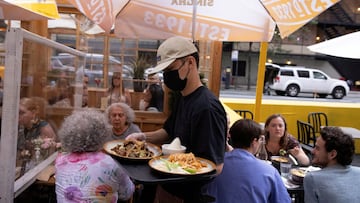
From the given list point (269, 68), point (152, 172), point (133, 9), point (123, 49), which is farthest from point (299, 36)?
point (152, 172)

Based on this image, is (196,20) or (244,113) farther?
(244,113)

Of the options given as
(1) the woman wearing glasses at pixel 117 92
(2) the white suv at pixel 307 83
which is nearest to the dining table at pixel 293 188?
(1) the woman wearing glasses at pixel 117 92

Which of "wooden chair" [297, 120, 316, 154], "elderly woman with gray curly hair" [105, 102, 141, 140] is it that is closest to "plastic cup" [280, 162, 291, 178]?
"elderly woman with gray curly hair" [105, 102, 141, 140]

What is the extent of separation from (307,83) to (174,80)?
20.2 meters

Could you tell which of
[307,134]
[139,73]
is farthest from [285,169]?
[307,134]

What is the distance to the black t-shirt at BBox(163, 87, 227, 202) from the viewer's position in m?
1.79

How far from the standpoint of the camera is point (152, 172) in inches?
65.6

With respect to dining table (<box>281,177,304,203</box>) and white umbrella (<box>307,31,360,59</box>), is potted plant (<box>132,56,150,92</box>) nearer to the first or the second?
white umbrella (<box>307,31,360,59</box>)

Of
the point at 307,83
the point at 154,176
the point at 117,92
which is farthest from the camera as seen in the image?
the point at 307,83

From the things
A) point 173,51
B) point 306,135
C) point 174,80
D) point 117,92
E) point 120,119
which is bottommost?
point 306,135

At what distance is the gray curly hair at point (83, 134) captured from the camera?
2.12 meters

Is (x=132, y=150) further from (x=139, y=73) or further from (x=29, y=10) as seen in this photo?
(x=139, y=73)

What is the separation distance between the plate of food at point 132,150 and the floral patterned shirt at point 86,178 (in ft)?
0.30

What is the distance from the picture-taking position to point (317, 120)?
7977 mm
